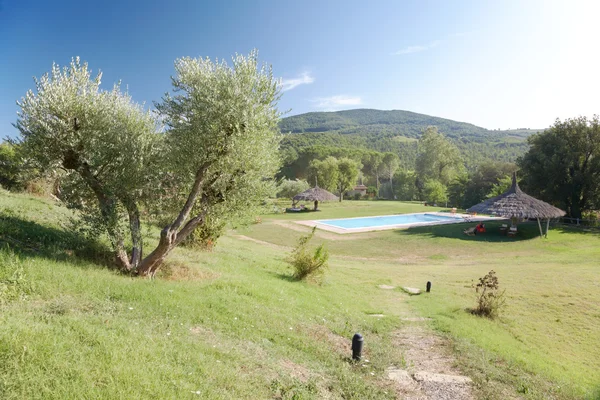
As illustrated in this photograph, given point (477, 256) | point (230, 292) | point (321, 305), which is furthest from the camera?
point (477, 256)

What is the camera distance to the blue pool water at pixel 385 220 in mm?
31297

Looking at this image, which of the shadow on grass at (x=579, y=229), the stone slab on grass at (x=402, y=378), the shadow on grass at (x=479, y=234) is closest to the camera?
the stone slab on grass at (x=402, y=378)

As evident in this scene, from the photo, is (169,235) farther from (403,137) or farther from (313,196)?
(403,137)

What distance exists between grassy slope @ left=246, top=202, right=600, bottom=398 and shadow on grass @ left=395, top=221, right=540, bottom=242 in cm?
13

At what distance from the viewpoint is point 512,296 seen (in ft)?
35.3

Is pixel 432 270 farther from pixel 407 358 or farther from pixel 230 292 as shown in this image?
pixel 230 292

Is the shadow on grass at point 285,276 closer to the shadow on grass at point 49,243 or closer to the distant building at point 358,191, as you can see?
the shadow on grass at point 49,243

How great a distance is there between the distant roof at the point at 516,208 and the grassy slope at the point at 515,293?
1.59 meters

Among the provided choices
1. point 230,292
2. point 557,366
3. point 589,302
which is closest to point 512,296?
point 589,302

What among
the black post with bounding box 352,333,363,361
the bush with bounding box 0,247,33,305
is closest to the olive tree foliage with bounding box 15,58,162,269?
the bush with bounding box 0,247,33,305

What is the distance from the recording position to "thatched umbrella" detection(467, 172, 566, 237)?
2341 cm

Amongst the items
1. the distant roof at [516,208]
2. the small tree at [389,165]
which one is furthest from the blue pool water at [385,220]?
A: the small tree at [389,165]

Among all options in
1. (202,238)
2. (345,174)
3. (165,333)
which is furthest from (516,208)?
(345,174)

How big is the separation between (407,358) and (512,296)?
21.9 ft
